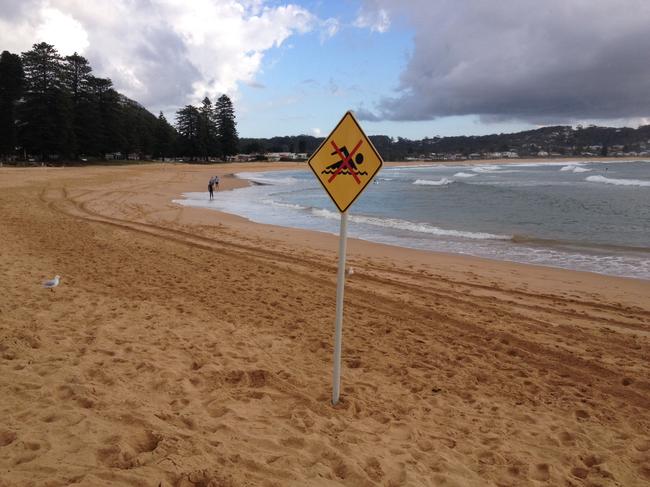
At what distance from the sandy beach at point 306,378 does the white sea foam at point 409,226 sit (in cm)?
680

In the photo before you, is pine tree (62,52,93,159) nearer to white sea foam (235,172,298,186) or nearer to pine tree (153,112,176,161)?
white sea foam (235,172,298,186)

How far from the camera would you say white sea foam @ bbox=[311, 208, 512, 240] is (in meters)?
16.4

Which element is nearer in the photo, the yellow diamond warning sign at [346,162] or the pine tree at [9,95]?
the yellow diamond warning sign at [346,162]

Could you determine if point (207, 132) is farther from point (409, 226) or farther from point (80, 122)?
point (409, 226)

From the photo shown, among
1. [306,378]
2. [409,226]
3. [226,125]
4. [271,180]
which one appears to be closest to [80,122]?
[271,180]

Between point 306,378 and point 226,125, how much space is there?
98840 mm

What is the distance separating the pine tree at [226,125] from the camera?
97875 mm

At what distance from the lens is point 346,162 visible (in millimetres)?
3551

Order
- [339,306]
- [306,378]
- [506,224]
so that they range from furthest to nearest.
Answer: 1. [506,224]
2. [306,378]
3. [339,306]

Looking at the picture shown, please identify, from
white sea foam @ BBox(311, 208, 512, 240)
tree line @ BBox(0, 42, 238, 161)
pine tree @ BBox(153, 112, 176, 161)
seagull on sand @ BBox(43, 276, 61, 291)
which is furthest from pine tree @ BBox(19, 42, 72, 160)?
seagull on sand @ BBox(43, 276, 61, 291)

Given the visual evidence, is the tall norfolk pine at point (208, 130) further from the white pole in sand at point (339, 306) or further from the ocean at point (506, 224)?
the white pole in sand at point (339, 306)

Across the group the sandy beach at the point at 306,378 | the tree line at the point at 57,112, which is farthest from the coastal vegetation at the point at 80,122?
the sandy beach at the point at 306,378

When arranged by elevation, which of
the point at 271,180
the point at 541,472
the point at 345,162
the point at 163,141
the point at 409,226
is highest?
the point at 163,141

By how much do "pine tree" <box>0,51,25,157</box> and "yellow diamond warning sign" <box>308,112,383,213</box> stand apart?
6008cm
